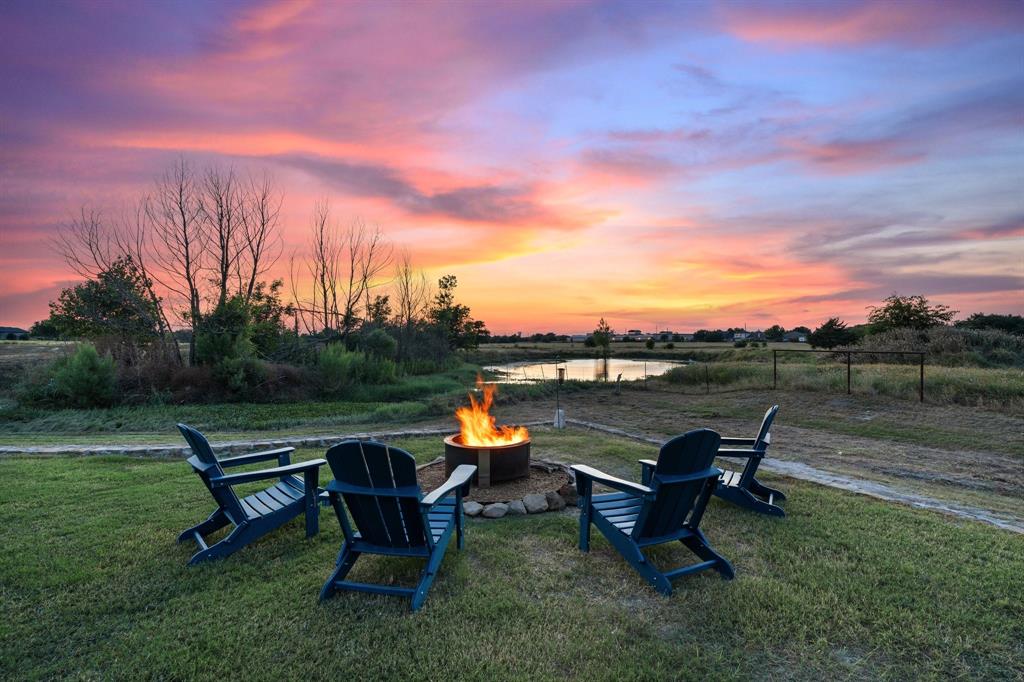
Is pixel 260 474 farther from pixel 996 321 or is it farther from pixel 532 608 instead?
pixel 996 321

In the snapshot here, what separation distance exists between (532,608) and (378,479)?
1.17 meters

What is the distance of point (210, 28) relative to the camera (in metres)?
7.46

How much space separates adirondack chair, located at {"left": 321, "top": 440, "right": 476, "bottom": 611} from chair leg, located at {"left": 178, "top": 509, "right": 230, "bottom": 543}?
1.50m

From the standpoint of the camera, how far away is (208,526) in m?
4.04

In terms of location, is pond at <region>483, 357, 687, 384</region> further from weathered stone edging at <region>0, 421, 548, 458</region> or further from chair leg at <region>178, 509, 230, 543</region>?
chair leg at <region>178, 509, 230, 543</region>

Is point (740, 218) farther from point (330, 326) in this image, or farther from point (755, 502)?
point (330, 326)

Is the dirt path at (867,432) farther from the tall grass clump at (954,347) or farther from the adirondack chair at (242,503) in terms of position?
the tall grass clump at (954,347)

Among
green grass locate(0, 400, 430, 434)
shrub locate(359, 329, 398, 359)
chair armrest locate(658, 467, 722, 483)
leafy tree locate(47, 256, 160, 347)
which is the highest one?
leafy tree locate(47, 256, 160, 347)

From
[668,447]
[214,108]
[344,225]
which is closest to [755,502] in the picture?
[668,447]

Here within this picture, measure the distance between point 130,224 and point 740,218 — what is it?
59.2 ft

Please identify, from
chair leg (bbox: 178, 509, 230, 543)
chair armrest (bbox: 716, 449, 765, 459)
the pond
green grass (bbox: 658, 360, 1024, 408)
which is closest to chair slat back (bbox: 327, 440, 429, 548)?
chair leg (bbox: 178, 509, 230, 543)

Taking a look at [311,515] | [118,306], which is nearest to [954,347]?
[311,515]

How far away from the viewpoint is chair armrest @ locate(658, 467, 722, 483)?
10.3ft

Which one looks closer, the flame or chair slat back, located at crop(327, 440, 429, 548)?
chair slat back, located at crop(327, 440, 429, 548)
